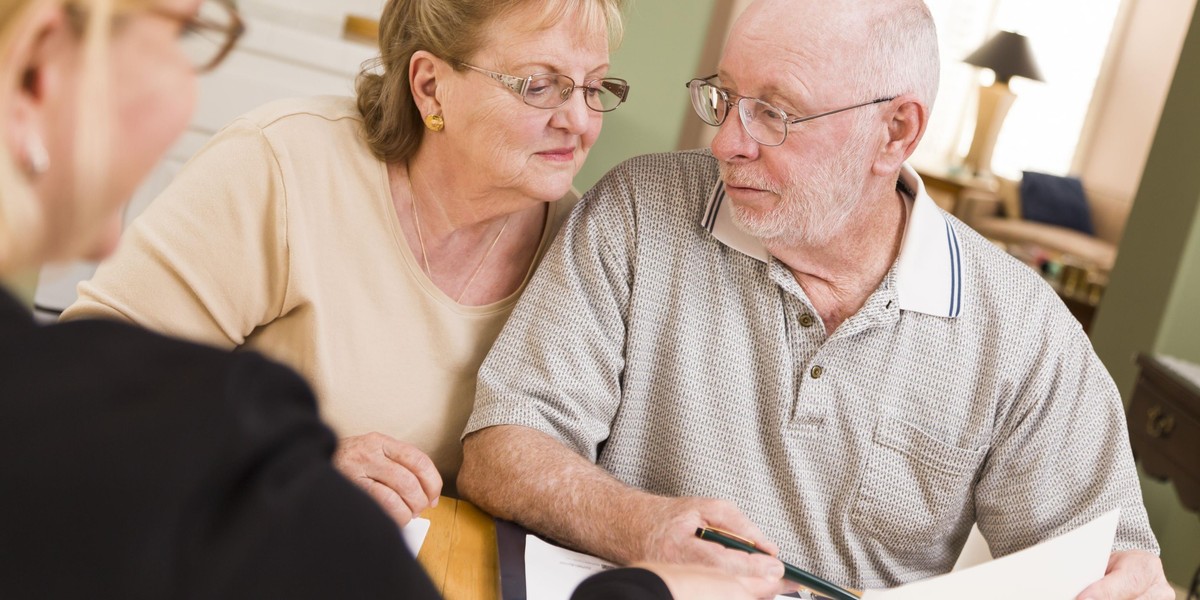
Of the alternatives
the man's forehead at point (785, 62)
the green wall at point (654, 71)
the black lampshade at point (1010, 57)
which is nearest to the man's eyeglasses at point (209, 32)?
the man's forehead at point (785, 62)

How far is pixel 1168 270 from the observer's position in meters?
3.73

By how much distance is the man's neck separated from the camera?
1.66m

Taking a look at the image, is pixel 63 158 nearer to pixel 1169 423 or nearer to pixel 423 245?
pixel 423 245

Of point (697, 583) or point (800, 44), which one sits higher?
point (800, 44)

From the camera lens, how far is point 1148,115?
7.73 meters

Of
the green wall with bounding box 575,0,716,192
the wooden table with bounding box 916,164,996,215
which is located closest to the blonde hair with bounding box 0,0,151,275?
the green wall with bounding box 575,0,716,192

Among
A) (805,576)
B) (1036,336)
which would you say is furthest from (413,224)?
(1036,336)

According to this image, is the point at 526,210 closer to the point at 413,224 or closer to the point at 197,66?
the point at 413,224

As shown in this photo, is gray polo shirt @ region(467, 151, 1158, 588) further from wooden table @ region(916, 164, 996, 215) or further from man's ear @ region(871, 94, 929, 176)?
wooden table @ region(916, 164, 996, 215)

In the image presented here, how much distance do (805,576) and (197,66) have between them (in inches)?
34.4

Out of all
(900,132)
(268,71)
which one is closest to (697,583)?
(900,132)

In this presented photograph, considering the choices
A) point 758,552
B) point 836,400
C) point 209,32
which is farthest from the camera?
point 836,400

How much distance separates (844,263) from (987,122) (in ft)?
22.2

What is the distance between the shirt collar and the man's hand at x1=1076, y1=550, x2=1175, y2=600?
38 centimetres
